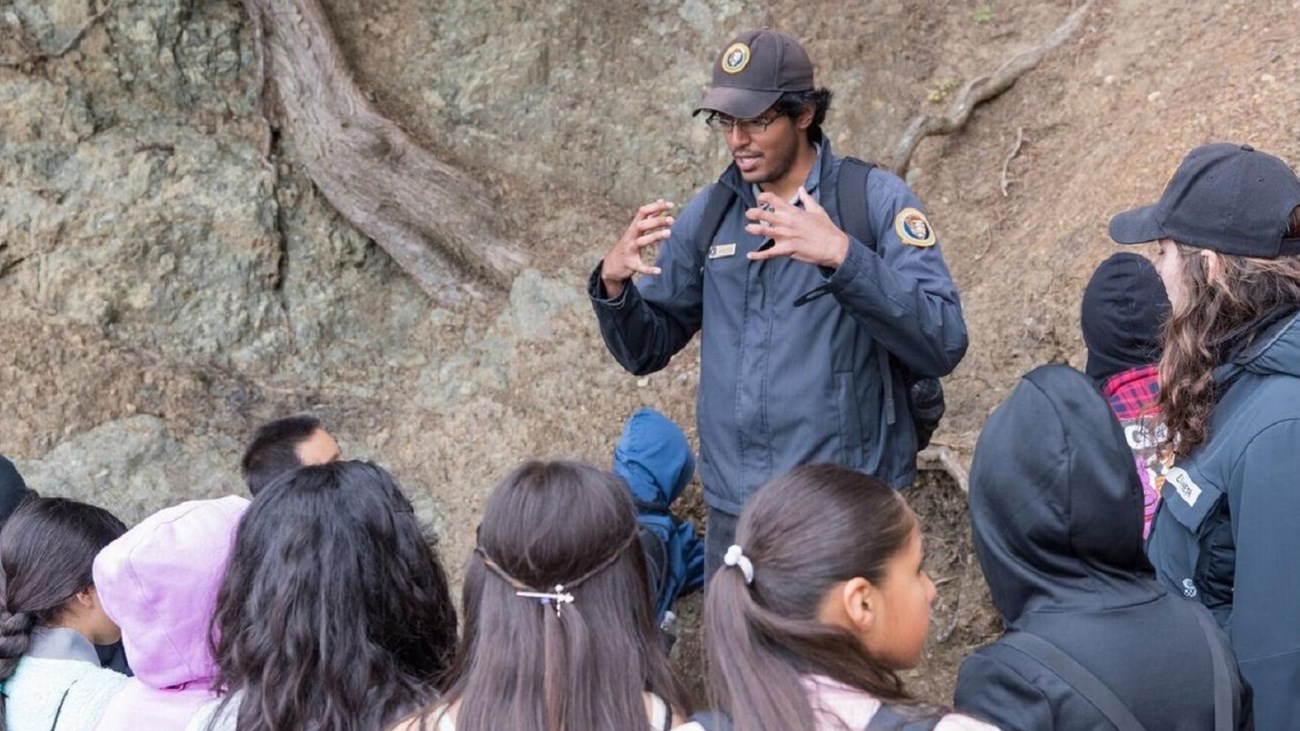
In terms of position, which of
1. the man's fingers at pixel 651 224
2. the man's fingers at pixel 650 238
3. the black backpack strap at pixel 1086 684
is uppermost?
the man's fingers at pixel 651 224

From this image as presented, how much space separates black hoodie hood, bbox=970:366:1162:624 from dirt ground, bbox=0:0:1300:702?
8.65 feet

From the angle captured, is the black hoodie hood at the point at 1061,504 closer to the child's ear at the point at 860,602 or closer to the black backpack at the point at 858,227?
the child's ear at the point at 860,602

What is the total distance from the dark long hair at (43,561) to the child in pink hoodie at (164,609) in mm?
391

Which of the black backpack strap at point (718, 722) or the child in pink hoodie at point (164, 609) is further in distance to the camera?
the child in pink hoodie at point (164, 609)

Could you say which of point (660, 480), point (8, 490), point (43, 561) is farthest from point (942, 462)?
point (8, 490)

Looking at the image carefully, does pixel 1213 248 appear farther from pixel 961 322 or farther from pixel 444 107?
pixel 444 107

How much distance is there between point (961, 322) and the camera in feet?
10.6

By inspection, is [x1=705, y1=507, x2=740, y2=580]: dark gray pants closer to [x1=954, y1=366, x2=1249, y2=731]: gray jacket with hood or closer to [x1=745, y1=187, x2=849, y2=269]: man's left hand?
[x1=745, y1=187, x2=849, y2=269]: man's left hand

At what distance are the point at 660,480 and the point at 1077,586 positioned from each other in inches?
90.7

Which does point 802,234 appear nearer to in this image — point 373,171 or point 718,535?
point 718,535

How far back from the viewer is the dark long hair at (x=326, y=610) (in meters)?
2.35

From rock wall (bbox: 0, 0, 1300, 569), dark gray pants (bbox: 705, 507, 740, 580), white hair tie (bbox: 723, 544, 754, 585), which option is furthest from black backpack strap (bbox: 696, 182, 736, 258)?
rock wall (bbox: 0, 0, 1300, 569)

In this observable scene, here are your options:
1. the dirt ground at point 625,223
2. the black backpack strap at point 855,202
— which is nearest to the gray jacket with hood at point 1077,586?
the black backpack strap at point 855,202

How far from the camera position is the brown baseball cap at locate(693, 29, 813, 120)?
339 cm
